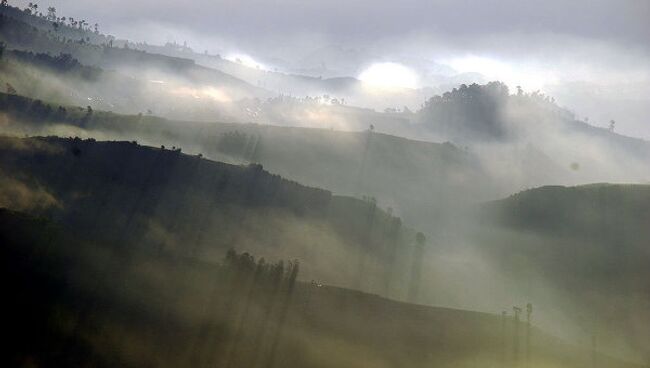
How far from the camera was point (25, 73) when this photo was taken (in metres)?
150

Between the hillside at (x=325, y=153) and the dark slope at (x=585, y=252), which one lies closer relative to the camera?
the dark slope at (x=585, y=252)

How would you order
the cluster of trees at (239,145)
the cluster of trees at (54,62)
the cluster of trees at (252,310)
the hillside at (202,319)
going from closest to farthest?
the hillside at (202,319) → the cluster of trees at (252,310) → the cluster of trees at (239,145) → the cluster of trees at (54,62)

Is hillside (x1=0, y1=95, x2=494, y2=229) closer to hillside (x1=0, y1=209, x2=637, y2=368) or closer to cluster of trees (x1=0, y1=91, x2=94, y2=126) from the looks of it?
Answer: cluster of trees (x1=0, y1=91, x2=94, y2=126)

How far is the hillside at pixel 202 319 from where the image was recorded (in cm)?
4144

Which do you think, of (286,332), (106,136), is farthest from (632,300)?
(106,136)

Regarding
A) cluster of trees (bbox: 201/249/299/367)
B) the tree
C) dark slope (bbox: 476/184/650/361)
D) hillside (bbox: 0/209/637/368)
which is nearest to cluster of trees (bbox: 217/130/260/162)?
the tree

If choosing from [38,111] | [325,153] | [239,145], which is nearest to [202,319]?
[239,145]

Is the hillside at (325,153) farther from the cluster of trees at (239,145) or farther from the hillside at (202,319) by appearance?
the hillside at (202,319)

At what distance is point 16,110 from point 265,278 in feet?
264

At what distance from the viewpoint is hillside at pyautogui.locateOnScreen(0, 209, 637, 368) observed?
41.4 metres

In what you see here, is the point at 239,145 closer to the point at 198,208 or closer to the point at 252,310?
the point at 198,208

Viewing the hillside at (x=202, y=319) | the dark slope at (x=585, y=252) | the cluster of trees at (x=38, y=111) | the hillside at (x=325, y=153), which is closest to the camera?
the hillside at (x=202, y=319)

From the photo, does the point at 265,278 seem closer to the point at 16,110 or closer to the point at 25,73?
the point at 16,110

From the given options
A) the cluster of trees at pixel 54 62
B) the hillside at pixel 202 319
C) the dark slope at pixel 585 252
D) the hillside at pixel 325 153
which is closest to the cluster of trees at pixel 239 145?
the hillside at pixel 325 153
